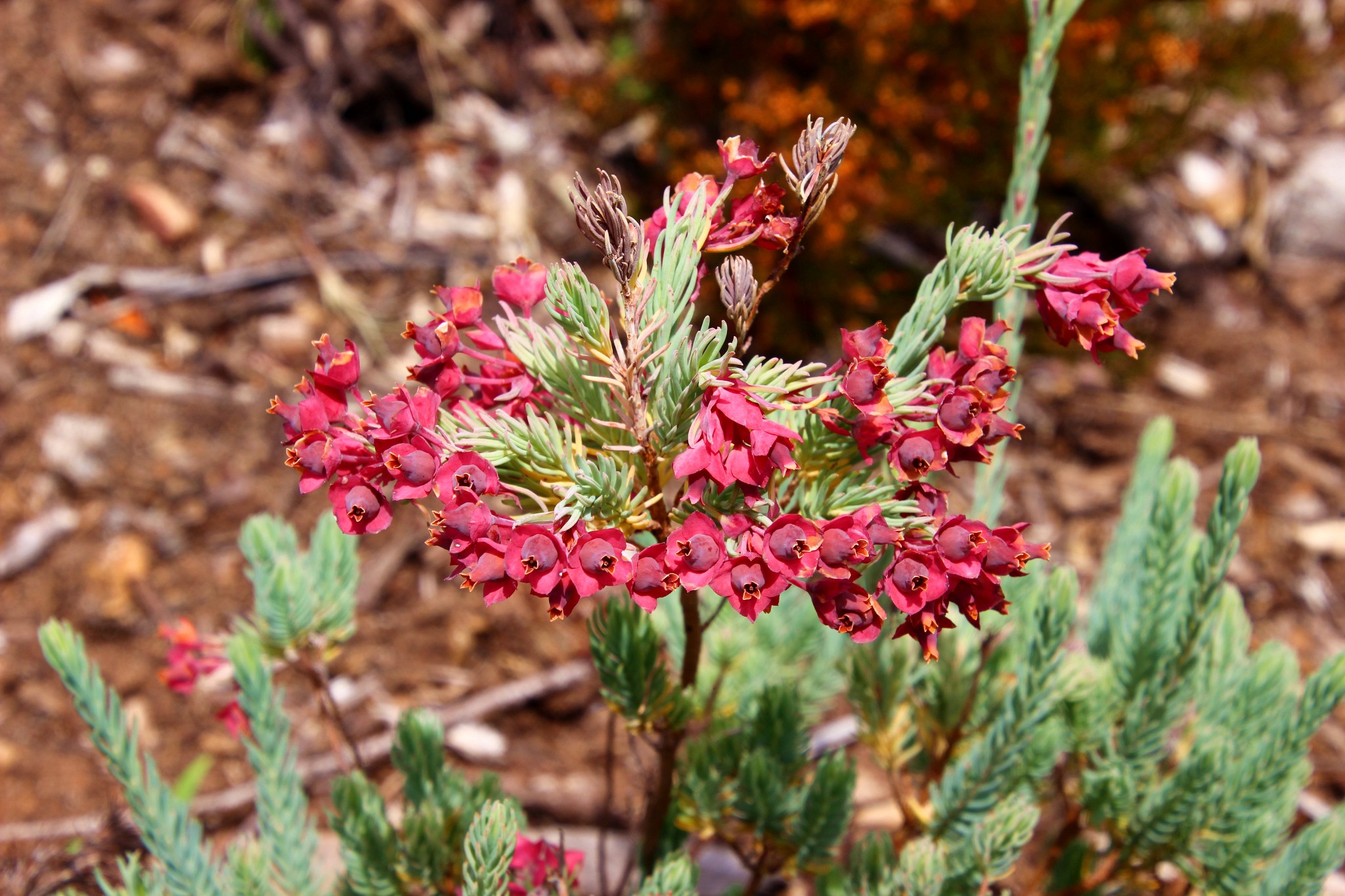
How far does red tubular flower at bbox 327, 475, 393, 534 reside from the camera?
1.11m

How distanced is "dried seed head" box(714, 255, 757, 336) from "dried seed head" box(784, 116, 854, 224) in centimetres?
11

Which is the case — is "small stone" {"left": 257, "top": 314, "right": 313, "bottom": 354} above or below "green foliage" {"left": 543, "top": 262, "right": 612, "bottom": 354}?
below

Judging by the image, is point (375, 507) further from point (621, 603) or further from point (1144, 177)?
point (1144, 177)

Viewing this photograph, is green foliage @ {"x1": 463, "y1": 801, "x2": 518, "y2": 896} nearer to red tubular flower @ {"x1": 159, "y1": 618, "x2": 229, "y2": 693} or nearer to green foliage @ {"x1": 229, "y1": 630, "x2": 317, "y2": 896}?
green foliage @ {"x1": 229, "y1": 630, "x2": 317, "y2": 896}

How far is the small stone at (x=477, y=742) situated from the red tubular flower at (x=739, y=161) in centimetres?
234

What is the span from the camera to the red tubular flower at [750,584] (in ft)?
3.40

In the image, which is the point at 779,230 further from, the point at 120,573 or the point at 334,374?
the point at 120,573

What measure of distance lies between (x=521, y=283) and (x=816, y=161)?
1.33 ft

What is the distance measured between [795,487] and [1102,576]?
4.94ft

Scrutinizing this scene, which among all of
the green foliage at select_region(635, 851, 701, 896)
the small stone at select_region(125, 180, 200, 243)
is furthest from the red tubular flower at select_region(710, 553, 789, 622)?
the small stone at select_region(125, 180, 200, 243)

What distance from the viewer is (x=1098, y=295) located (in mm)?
1156

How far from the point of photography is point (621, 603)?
4.94ft

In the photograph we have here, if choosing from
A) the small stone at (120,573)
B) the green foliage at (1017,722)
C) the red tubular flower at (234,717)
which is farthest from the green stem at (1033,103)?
the small stone at (120,573)

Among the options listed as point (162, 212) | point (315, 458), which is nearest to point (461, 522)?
point (315, 458)
